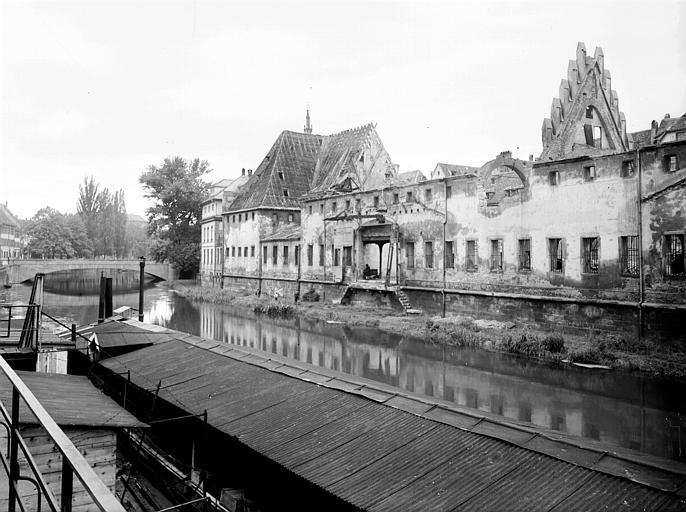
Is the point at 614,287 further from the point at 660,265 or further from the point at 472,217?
the point at 472,217

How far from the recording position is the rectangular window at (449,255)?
26794mm

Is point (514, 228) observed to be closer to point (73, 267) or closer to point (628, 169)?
point (628, 169)

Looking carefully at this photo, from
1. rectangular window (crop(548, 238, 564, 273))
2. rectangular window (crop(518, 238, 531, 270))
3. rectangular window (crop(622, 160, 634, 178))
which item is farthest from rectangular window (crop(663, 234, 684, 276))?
rectangular window (crop(518, 238, 531, 270))

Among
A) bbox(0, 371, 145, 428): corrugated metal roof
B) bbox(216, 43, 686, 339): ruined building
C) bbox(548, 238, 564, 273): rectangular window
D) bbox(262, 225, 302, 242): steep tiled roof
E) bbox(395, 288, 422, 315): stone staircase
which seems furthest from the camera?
bbox(262, 225, 302, 242): steep tiled roof

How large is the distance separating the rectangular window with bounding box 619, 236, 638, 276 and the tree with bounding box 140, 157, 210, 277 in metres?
46.3

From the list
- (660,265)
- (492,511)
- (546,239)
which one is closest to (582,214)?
(546,239)

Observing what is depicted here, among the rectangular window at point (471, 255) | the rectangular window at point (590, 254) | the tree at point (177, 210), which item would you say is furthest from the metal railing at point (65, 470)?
the tree at point (177, 210)

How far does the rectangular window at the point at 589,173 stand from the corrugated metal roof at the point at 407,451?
14581 millimetres

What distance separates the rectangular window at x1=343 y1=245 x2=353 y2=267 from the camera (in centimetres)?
3291

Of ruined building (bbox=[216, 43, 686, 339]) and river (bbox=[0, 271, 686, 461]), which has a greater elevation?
ruined building (bbox=[216, 43, 686, 339])

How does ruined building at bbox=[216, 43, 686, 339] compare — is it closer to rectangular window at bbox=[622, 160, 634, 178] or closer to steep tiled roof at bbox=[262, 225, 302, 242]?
rectangular window at bbox=[622, 160, 634, 178]

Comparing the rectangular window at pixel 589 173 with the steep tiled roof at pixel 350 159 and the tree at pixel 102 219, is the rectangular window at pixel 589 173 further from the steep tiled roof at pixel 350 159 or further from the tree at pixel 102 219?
the tree at pixel 102 219

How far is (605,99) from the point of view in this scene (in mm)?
34375

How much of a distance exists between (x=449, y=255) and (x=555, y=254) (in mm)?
5867
